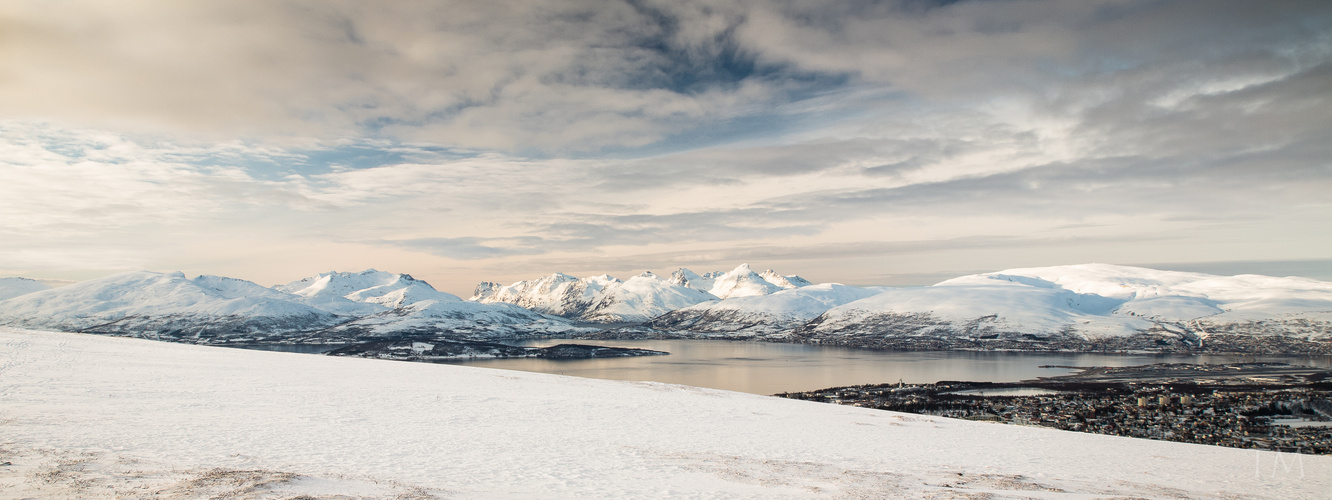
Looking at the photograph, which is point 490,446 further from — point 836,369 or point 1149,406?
point 836,369

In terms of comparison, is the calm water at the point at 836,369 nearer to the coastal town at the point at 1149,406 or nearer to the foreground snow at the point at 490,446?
the coastal town at the point at 1149,406

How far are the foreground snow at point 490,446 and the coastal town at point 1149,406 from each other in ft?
40.9

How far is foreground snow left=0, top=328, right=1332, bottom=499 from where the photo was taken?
1152cm

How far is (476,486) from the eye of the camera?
11.6 metres

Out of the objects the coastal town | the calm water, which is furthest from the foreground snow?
the calm water

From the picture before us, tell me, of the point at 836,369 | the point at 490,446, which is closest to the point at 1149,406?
the point at 836,369

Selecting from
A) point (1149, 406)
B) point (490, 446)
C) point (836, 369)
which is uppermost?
point (490, 446)

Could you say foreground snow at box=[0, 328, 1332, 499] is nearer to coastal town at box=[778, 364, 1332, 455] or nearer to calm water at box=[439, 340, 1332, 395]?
coastal town at box=[778, 364, 1332, 455]

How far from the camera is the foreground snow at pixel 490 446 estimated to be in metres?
11.5

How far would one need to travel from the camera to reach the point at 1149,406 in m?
46.9

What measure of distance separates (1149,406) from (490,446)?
52.9 meters

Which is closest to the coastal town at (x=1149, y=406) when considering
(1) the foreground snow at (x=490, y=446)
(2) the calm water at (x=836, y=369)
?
(2) the calm water at (x=836, y=369)

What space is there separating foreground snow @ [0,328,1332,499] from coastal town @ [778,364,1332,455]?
40.9 ft

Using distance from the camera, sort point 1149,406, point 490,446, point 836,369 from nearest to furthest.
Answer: point 490,446
point 1149,406
point 836,369
